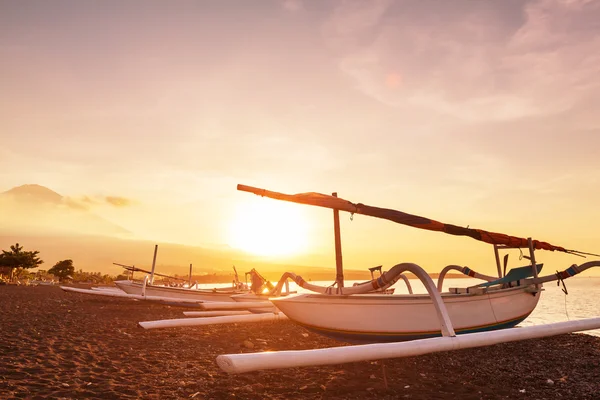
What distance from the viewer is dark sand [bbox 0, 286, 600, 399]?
632cm

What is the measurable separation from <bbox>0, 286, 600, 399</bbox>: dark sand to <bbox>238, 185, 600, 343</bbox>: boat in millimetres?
902

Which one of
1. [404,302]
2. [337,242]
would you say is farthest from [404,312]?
[337,242]

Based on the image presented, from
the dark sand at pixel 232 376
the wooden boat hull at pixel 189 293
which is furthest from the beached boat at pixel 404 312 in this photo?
the wooden boat hull at pixel 189 293

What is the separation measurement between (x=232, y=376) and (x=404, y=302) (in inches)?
141

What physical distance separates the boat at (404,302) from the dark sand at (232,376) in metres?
0.90

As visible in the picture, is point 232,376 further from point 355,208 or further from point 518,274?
point 518,274

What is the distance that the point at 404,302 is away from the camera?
25.4 feet

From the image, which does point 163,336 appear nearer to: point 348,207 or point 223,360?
point 348,207

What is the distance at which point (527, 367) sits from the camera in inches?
358

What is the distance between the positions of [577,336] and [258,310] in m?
11.8

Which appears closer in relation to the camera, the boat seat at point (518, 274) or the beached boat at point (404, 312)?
the beached boat at point (404, 312)

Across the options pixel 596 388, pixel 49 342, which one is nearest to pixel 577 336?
pixel 596 388

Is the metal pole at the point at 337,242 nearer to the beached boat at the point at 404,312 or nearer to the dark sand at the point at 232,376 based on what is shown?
the beached boat at the point at 404,312

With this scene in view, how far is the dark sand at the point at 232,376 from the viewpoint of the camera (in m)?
6.32
